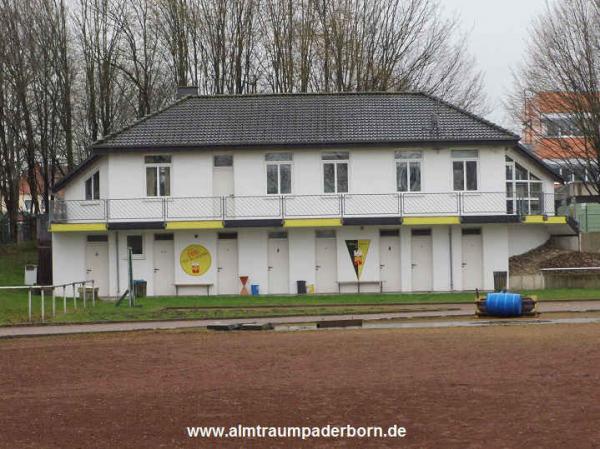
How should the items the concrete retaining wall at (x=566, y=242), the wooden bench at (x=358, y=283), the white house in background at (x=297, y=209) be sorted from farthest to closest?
the concrete retaining wall at (x=566, y=242) → the wooden bench at (x=358, y=283) → the white house in background at (x=297, y=209)

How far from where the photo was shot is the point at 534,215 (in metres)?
39.1

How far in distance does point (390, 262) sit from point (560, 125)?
14.5 meters

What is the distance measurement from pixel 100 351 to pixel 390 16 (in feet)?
123

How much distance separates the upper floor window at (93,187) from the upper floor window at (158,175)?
275cm

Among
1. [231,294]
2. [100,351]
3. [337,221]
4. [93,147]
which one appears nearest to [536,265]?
[337,221]

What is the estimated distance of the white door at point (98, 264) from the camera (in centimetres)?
3941

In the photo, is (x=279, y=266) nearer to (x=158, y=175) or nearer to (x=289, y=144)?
(x=289, y=144)

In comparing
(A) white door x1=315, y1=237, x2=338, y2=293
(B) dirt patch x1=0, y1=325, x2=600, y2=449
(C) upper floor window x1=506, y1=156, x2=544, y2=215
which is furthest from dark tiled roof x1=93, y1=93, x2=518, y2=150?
(B) dirt patch x1=0, y1=325, x2=600, y2=449

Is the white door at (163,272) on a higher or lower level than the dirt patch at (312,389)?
higher

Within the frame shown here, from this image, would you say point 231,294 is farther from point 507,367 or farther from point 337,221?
point 507,367

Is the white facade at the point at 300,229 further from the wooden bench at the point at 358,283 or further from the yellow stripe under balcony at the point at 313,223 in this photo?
the yellow stripe under balcony at the point at 313,223

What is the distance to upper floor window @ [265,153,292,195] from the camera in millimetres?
39375

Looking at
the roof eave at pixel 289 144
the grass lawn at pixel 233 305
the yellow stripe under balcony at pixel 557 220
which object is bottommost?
the grass lawn at pixel 233 305

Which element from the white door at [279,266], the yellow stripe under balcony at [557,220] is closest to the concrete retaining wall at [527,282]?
the yellow stripe under balcony at [557,220]
